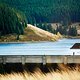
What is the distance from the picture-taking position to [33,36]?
1178 cm

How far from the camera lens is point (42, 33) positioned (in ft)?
38.3

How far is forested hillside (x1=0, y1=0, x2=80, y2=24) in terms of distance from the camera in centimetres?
1171

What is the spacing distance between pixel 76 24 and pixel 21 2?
7.69ft

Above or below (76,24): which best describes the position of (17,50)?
below

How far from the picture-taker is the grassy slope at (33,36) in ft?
37.8

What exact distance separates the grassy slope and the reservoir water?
19 centimetres

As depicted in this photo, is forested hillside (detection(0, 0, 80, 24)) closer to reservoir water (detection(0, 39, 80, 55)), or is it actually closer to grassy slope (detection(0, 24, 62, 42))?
grassy slope (detection(0, 24, 62, 42))

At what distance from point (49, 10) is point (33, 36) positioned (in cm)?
119

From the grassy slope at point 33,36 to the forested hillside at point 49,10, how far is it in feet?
1.10

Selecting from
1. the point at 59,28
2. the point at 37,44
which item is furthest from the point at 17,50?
the point at 59,28

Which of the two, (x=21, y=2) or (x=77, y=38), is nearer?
(x=77, y=38)

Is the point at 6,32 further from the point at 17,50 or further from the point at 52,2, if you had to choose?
the point at 52,2

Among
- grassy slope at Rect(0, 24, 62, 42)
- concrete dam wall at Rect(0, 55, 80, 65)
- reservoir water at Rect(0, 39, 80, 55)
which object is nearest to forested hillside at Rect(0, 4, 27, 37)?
grassy slope at Rect(0, 24, 62, 42)

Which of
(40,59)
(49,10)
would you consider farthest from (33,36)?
(49,10)
